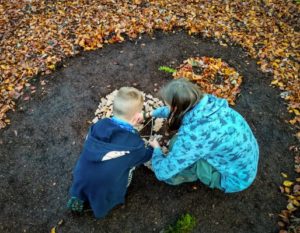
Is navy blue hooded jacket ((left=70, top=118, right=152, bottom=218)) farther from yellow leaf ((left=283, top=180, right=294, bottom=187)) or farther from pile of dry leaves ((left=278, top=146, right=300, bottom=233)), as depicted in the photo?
yellow leaf ((left=283, top=180, right=294, bottom=187))

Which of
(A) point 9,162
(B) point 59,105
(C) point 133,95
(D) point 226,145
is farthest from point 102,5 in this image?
(D) point 226,145

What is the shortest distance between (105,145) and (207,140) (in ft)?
3.21

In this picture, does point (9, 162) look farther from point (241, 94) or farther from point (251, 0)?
point (251, 0)

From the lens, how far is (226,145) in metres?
3.04

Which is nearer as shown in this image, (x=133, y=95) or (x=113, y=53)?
(x=133, y=95)

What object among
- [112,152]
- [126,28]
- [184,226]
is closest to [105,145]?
[112,152]

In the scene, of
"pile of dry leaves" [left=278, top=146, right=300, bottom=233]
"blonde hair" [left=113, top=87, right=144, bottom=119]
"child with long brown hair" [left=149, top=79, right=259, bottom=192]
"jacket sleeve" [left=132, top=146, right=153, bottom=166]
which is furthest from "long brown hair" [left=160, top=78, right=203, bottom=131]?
"pile of dry leaves" [left=278, top=146, right=300, bottom=233]

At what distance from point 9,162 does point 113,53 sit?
8.64 feet

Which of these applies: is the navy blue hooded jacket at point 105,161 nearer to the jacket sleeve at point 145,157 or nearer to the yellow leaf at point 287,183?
the jacket sleeve at point 145,157

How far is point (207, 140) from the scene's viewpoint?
2982 mm

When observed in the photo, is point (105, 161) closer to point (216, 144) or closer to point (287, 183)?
point (216, 144)

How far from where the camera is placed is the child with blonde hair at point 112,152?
3100 mm

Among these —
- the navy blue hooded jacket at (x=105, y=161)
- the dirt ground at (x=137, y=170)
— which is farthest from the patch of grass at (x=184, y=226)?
the navy blue hooded jacket at (x=105, y=161)

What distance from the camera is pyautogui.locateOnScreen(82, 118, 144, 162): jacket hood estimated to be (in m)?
3.08
